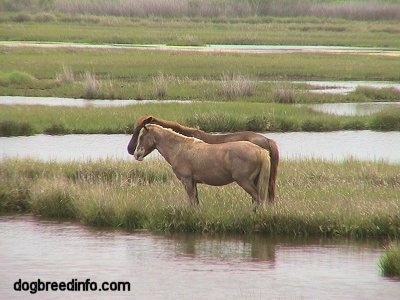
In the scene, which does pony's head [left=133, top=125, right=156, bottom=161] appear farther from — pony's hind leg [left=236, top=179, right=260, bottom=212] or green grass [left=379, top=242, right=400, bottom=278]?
green grass [left=379, top=242, right=400, bottom=278]

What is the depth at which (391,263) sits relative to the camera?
44.8 feet

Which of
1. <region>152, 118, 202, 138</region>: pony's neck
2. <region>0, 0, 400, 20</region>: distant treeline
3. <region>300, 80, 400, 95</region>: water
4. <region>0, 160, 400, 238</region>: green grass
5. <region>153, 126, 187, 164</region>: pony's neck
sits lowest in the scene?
<region>0, 160, 400, 238</region>: green grass

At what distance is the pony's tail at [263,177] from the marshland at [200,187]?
0.22m

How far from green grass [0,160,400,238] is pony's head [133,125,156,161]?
732 mm

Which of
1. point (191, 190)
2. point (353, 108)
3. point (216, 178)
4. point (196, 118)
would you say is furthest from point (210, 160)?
point (353, 108)

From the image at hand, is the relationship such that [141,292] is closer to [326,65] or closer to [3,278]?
[3,278]

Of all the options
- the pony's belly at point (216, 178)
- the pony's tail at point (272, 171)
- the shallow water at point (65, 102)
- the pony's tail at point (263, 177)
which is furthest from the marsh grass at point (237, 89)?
the pony's tail at point (263, 177)

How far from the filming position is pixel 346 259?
14641mm

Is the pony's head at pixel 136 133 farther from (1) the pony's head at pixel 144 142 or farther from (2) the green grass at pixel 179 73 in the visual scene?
(2) the green grass at pixel 179 73

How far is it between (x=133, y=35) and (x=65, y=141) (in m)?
38.3

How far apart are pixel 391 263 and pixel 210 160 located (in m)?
3.34

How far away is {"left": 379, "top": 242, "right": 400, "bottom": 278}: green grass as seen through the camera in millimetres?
13594

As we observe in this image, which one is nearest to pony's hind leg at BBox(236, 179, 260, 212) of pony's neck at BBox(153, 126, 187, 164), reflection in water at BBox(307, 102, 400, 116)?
pony's neck at BBox(153, 126, 187, 164)

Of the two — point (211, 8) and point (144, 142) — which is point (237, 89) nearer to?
point (144, 142)
